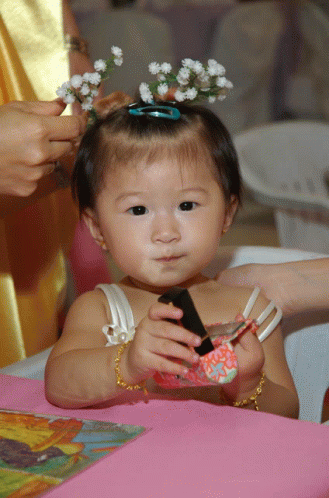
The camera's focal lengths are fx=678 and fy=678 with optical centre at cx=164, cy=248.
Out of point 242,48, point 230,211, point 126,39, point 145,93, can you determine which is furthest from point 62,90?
point 242,48

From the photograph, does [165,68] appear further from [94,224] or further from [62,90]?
[94,224]

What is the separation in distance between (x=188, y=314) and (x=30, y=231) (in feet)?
2.31

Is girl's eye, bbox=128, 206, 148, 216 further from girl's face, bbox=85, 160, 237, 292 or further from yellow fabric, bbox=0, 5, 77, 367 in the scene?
yellow fabric, bbox=0, 5, 77, 367

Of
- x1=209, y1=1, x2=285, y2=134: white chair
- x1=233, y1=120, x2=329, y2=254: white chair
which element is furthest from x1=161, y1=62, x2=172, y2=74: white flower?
x1=209, y1=1, x2=285, y2=134: white chair

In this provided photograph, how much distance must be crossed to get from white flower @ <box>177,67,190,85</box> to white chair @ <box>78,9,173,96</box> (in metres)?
3.28

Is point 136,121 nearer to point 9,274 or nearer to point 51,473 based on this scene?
point 9,274

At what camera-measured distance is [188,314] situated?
2.53 ft

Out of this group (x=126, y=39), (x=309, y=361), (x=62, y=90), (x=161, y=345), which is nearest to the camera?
(x=161, y=345)

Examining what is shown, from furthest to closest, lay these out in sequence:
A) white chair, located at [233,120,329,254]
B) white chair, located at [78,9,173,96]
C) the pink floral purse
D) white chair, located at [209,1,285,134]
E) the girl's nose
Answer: white chair, located at [209,1,285,134], white chair, located at [78,9,173,96], white chair, located at [233,120,329,254], the girl's nose, the pink floral purse

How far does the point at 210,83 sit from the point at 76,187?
0.30 meters

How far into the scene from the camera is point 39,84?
1449 mm

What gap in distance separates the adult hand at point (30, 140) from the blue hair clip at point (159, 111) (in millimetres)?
113

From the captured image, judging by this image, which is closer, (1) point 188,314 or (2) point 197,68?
(1) point 188,314

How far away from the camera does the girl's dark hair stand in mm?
1098
